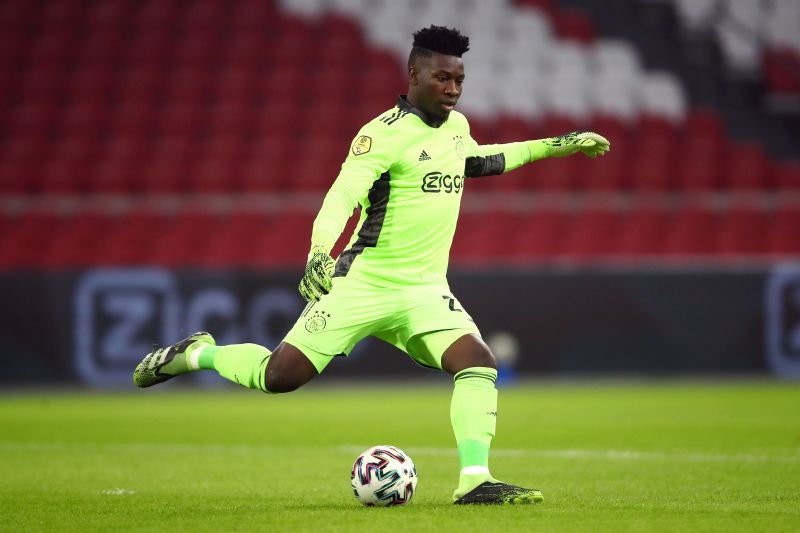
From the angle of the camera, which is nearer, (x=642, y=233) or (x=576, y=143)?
(x=576, y=143)

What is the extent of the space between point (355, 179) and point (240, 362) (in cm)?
111

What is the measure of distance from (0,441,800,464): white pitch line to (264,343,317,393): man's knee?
2.80 metres

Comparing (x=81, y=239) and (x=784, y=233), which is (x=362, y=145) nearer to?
(x=81, y=239)

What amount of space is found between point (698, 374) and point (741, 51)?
736 centimetres

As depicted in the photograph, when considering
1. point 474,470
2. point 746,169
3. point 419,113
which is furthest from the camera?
point 746,169

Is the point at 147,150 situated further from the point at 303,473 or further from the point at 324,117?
the point at 303,473

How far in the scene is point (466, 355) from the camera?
6145 mm

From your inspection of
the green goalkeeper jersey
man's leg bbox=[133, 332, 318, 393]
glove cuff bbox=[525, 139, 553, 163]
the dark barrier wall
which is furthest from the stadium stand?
the green goalkeeper jersey

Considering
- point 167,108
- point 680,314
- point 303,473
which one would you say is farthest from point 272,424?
point 167,108

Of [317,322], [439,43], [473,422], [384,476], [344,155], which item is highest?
[344,155]

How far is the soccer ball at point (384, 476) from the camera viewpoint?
6.07 m

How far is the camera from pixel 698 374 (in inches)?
610

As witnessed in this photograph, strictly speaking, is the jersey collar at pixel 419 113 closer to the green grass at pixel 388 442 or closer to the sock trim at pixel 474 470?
the sock trim at pixel 474 470

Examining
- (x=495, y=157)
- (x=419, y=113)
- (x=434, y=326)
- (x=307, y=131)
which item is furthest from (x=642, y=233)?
(x=434, y=326)
